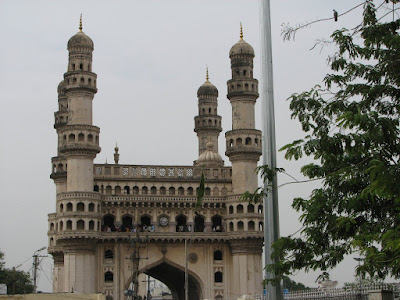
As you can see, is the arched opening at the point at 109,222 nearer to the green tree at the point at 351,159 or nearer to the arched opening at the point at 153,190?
the arched opening at the point at 153,190

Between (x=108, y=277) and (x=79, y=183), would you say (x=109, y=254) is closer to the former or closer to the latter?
(x=108, y=277)

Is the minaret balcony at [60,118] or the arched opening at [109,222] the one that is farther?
the minaret balcony at [60,118]

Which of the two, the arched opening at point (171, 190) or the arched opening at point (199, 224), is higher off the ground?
the arched opening at point (171, 190)

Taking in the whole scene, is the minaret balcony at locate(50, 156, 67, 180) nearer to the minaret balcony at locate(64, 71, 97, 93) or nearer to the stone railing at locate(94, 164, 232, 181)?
the stone railing at locate(94, 164, 232, 181)

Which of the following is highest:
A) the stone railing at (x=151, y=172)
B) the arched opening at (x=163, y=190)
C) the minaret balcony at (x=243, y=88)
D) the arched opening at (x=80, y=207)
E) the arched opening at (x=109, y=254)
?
the minaret balcony at (x=243, y=88)

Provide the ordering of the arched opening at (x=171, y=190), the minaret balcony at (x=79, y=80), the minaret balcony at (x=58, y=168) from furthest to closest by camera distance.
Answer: the minaret balcony at (x=58, y=168) → the arched opening at (x=171, y=190) → the minaret balcony at (x=79, y=80)

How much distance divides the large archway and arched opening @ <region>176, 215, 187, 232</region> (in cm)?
270

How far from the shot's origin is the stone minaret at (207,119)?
64.8 metres

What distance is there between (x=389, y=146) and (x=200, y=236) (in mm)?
41833

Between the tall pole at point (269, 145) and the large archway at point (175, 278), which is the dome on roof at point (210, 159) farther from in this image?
the tall pole at point (269, 145)

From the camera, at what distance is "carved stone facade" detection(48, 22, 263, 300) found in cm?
5191

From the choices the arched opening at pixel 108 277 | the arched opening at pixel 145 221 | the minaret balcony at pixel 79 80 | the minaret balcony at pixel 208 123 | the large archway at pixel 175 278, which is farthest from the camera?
the minaret balcony at pixel 208 123

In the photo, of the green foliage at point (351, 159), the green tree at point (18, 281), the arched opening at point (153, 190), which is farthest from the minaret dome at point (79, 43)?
the green foliage at point (351, 159)

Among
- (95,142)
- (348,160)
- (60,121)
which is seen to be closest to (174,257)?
(95,142)
